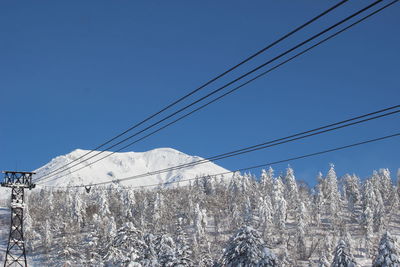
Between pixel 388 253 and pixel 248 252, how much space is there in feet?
43.6

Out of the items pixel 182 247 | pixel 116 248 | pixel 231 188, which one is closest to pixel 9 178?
pixel 116 248

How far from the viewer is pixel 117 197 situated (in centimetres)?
18888

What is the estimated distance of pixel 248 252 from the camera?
140 feet

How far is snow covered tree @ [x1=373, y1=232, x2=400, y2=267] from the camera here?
44.5 m

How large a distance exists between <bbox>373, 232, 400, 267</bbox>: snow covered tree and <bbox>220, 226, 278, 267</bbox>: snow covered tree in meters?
10.4

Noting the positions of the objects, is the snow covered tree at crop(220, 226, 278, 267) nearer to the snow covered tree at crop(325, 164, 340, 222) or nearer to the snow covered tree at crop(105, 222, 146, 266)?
the snow covered tree at crop(105, 222, 146, 266)

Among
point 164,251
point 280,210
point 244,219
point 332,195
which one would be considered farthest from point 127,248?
point 332,195

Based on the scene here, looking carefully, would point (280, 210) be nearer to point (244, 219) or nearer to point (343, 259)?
point (244, 219)

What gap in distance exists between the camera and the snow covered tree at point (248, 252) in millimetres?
42125

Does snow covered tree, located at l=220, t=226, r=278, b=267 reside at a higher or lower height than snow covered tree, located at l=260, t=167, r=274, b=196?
lower

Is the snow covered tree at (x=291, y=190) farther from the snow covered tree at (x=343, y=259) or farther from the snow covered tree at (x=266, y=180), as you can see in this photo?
the snow covered tree at (x=343, y=259)

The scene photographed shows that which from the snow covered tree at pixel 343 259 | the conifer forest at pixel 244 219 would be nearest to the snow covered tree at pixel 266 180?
the conifer forest at pixel 244 219

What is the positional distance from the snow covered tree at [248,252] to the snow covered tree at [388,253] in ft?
34.2

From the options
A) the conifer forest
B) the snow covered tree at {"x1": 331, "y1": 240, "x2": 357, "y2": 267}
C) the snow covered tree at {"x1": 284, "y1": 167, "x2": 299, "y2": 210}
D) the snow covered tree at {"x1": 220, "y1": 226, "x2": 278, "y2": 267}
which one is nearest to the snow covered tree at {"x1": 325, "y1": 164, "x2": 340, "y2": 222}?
the conifer forest
